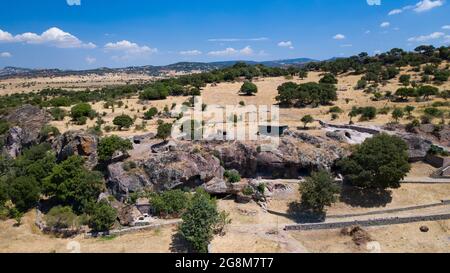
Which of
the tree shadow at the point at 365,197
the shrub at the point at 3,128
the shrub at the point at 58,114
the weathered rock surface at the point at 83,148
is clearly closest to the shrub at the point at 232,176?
the tree shadow at the point at 365,197

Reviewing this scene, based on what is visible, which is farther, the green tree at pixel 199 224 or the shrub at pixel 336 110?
the shrub at pixel 336 110

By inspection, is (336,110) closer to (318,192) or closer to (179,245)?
(318,192)

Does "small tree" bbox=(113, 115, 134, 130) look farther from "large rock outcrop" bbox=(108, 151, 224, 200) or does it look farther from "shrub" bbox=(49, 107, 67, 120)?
"large rock outcrop" bbox=(108, 151, 224, 200)

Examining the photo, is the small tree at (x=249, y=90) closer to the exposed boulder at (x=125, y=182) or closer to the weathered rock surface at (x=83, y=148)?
the weathered rock surface at (x=83, y=148)

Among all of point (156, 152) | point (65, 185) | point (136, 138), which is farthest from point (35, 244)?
point (136, 138)

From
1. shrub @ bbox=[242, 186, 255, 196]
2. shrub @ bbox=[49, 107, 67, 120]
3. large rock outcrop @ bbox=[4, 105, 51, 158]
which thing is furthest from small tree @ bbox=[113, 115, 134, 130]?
shrub @ bbox=[242, 186, 255, 196]

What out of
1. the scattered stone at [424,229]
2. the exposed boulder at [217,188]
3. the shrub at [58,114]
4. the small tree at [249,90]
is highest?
the small tree at [249,90]

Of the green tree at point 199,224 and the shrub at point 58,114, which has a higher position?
the shrub at point 58,114
